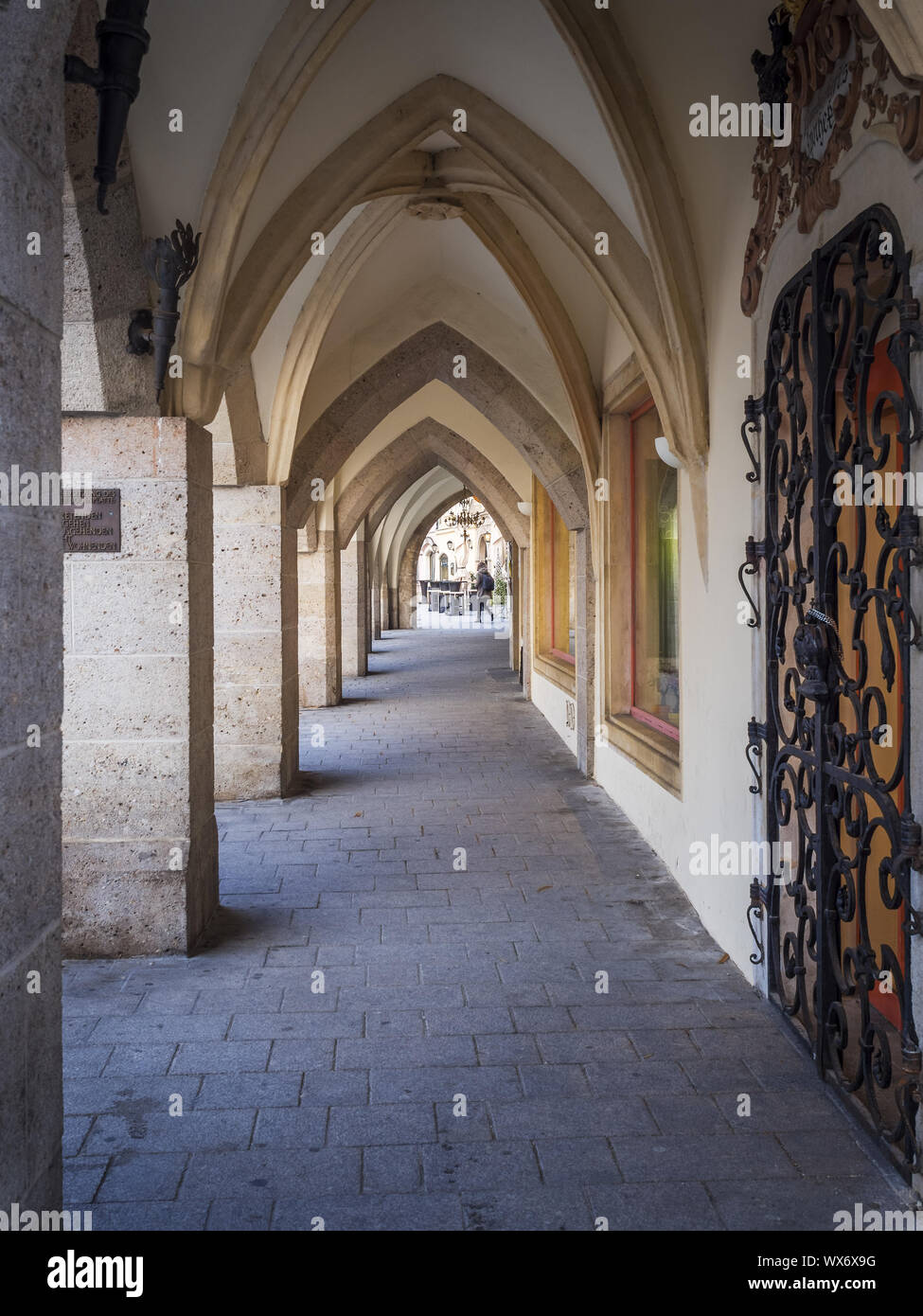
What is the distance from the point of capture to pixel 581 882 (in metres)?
5.29

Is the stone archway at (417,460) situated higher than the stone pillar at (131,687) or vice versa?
the stone archway at (417,460)

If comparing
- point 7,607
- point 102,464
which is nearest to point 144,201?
point 102,464

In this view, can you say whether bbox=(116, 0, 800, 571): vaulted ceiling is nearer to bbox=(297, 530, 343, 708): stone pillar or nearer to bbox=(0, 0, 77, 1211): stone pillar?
bbox=(0, 0, 77, 1211): stone pillar

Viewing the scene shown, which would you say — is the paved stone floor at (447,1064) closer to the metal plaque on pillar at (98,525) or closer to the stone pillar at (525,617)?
the metal plaque on pillar at (98,525)

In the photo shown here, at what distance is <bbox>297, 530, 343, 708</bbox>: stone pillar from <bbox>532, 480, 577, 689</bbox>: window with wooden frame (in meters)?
2.26

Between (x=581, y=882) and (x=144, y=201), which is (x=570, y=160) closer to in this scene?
(x=144, y=201)

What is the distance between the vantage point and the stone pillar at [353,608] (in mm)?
15344

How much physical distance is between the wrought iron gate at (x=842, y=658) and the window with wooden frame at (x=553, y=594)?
619 cm

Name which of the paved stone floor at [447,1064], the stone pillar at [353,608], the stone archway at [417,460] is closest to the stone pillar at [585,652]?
the paved stone floor at [447,1064]

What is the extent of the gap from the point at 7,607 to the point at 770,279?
8.78 feet

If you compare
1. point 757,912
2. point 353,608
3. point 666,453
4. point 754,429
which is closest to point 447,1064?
point 757,912

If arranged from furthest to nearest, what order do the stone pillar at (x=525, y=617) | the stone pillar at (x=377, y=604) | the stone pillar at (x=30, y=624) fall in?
the stone pillar at (x=377, y=604)
the stone pillar at (x=525, y=617)
the stone pillar at (x=30, y=624)

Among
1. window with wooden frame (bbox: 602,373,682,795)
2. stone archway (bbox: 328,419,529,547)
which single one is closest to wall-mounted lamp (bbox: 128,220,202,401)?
window with wooden frame (bbox: 602,373,682,795)


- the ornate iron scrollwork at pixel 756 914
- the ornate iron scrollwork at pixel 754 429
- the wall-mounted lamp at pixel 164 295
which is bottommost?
the ornate iron scrollwork at pixel 756 914
